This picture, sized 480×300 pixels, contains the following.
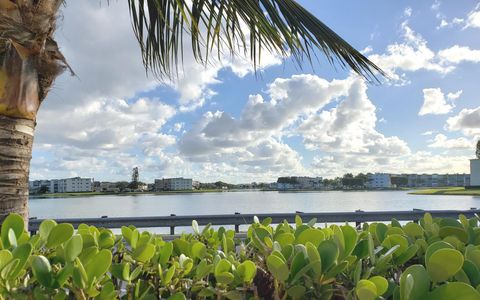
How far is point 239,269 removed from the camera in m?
1.55

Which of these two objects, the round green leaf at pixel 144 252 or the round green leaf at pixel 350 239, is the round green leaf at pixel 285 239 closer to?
the round green leaf at pixel 350 239

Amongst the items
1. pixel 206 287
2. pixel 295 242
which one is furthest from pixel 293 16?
pixel 206 287

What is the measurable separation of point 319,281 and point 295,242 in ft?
1.02

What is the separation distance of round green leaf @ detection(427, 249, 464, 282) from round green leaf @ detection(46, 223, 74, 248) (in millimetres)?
1357

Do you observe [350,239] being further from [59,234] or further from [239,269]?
[59,234]

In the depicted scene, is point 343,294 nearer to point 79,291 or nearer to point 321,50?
point 79,291

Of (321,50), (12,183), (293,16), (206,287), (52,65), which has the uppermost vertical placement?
(293,16)

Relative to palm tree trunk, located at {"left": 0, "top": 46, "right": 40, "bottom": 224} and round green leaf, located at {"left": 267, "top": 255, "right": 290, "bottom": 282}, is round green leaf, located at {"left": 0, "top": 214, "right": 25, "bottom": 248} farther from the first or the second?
palm tree trunk, located at {"left": 0, "top": 46, "right": 40, "bottom": 224}

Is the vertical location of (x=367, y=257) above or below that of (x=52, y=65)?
below

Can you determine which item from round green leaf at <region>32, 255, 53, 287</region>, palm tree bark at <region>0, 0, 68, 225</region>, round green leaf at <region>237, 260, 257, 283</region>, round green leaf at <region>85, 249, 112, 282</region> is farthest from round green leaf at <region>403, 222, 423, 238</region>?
palm tree bark at <region>0, 0, 68, 225</region>

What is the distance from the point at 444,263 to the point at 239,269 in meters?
0.68

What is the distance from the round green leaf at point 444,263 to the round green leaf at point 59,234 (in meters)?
1.36

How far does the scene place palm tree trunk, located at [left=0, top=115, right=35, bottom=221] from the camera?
120 inches

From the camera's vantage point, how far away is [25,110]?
10.4 ft
